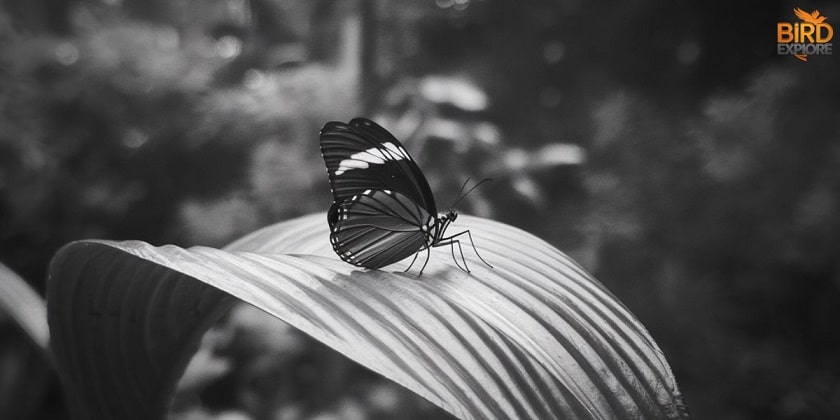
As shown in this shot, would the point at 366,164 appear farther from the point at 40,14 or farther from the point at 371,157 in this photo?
the point at 40,14

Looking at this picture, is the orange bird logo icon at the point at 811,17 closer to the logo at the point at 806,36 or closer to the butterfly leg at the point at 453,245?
the logo at the point at 806,36

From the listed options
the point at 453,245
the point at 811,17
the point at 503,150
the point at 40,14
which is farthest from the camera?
the point at 40,14

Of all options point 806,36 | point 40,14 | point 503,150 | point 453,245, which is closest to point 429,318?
point 453,245

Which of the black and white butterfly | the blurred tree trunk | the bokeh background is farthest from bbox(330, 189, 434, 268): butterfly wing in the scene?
the blurred tree trunk

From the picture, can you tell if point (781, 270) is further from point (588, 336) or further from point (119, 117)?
point (119, 117)

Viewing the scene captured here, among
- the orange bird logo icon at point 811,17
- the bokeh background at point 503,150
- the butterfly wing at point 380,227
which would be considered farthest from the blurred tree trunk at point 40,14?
the orange bird logo icon at point 811,17

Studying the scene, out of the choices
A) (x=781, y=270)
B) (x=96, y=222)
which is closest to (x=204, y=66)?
(x=96, y=222)

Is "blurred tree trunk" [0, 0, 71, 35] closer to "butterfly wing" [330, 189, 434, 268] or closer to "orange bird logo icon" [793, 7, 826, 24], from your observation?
"butterfly wing" [330, 189, 434, 268]
